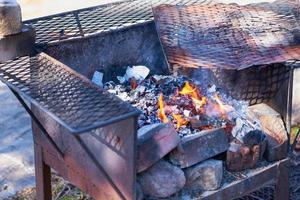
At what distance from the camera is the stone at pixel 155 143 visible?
2021 mm

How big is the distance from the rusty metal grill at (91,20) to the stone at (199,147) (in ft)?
2.72

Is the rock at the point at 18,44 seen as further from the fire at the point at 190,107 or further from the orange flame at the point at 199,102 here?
the orange flame at the point at 199,102

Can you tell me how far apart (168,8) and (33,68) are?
3.30 feet

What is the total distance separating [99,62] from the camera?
9.10ft

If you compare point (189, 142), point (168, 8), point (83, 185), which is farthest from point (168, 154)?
point (168, 8)

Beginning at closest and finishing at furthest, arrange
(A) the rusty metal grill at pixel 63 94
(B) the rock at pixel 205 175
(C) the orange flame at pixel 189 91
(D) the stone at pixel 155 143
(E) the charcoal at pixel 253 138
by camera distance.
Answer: (A) the rusty metal grill at pixel 63 94 → (D) the stone at pixel 155 143 → (B) the rock at pixel 205 175 → (E) the charcoal at pixel 253 138 → (C) the orange flame at pixel 189 91

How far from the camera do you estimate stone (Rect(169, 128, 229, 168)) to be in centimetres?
211

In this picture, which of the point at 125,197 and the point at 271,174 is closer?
the point at 125,197

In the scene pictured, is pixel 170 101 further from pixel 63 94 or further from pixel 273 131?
pixel 63 94

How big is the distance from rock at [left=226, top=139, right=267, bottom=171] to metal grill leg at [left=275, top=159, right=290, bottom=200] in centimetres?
16

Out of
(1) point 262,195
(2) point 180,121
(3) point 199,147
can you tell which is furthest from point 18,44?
(1) point 262,195

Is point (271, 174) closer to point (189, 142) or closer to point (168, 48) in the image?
point (189, 142)

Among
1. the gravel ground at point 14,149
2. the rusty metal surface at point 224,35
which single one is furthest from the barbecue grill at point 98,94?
the gravel ground at point 14,149

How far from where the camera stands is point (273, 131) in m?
2.49
